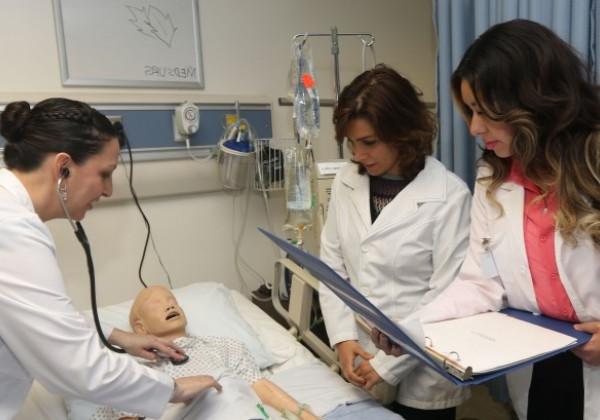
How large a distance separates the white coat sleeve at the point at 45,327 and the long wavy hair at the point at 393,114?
87 cm

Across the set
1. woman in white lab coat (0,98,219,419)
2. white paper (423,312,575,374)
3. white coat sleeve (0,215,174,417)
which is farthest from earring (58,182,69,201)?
white paper (423,312,575,374)

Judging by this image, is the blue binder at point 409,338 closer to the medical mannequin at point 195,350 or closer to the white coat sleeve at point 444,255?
the white coat sleeve at point 444,255

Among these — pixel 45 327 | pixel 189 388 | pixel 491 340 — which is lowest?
pixel 189 388

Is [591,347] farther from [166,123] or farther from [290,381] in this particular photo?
[166,123]

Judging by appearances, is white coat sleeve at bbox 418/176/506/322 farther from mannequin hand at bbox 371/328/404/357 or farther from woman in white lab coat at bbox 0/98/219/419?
woman in white lab coat at bbox 0/98/219/419

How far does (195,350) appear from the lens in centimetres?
159

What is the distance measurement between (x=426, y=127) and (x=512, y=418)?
1.49 m

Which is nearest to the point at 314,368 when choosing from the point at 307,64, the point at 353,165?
the point at 353,165

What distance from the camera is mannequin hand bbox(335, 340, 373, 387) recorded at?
141cm

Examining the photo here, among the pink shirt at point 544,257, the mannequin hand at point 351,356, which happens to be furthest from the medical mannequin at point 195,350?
the pink shirt at point 544,257

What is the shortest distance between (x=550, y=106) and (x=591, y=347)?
499 mm

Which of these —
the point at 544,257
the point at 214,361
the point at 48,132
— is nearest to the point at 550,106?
the point at 544,257

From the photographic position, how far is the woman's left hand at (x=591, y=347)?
3.09ft

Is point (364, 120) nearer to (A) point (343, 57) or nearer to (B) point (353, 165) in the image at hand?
(B) point (353, 165)
